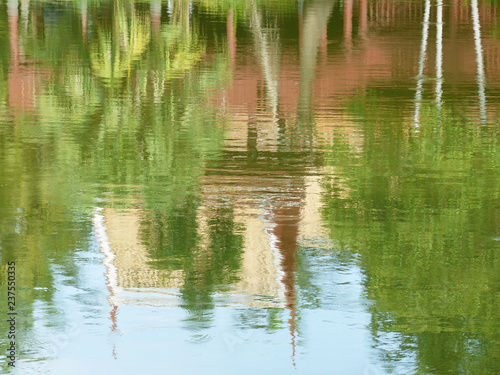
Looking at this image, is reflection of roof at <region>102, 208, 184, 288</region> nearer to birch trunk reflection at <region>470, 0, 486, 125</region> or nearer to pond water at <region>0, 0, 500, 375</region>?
pond water at <region>0, 0, 500, 375</region>

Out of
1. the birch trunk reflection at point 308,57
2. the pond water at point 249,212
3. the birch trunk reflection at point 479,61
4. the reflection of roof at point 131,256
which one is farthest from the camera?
the birch trunk reflection at point 479,61

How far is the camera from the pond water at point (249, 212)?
513cm

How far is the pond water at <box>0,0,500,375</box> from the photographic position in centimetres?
513

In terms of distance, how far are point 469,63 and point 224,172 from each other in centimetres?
745

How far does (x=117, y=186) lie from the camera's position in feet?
26.8

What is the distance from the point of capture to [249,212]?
7422mm

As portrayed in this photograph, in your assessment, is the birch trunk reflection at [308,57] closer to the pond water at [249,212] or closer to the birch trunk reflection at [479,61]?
the pond water at [249,212]

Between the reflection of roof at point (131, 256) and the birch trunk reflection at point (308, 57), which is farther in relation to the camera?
the birch trunk reflection at point (308, 57)

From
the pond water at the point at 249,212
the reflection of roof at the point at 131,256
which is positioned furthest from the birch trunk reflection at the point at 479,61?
the reflection of roof at the point at 131,256

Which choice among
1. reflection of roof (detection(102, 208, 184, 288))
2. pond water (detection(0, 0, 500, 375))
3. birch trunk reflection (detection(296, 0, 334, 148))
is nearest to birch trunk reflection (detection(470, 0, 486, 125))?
pond water (detection(0, 0, 500, 375))

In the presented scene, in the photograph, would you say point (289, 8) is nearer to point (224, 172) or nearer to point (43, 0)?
point (43, 0)

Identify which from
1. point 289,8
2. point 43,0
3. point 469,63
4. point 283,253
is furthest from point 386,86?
point 43,0

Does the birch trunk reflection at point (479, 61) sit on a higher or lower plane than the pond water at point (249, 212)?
higher

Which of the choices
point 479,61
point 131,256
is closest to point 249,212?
point 131,256
